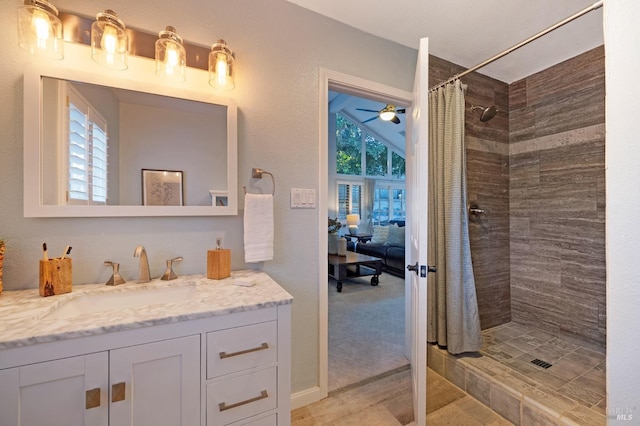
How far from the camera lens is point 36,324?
2.59 ft

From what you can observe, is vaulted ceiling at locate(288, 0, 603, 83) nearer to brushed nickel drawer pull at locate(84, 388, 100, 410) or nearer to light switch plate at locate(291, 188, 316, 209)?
light switch plate at locate(291, 188, 316, 209)

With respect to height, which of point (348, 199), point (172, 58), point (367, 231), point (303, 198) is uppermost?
point (172, 58)

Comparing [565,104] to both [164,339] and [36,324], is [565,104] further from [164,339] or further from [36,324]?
[36,324]

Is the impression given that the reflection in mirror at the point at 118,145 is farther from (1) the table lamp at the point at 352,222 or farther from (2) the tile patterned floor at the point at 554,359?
(1) the table lamp at the point at 352,222

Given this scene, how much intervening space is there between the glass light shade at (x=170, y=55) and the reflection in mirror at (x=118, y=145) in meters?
0.09

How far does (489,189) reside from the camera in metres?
2.39

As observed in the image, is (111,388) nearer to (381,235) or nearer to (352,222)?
(381,235)

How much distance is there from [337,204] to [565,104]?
6.04 meters

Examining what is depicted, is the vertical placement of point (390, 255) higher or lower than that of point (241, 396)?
lower

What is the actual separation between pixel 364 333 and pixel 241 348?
1.88 meters

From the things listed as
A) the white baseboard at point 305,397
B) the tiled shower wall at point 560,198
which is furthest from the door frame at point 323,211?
the tiled shower wall at point 560,198

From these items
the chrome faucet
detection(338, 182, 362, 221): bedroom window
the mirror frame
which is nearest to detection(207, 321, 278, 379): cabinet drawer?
the chrome faucet

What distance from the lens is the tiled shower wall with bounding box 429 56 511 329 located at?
2297mm

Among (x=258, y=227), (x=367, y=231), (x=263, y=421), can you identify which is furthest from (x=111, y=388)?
(x=367, y=231)
